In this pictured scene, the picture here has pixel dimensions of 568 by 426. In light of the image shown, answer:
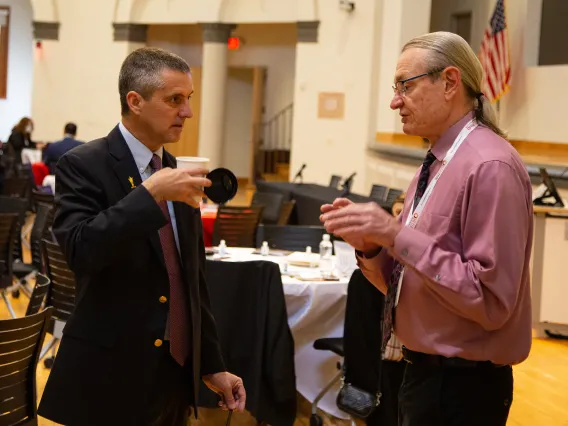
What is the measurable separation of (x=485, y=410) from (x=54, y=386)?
1028mm

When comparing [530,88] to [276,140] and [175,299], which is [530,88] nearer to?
[276,140]

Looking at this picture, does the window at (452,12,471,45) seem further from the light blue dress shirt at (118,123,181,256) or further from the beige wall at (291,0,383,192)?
the light blue dress shirt at (118,123,181,256)

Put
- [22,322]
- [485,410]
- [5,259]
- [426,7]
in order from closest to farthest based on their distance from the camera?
[485,410]
[22,322]
[5,259]
[426,7]

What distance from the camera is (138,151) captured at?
219 cm

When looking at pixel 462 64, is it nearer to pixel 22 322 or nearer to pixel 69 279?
pixel 22 322

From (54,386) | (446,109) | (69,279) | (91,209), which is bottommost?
(69,279)

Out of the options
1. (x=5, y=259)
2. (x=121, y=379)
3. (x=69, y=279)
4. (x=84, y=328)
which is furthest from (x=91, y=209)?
(x=5, y=259)

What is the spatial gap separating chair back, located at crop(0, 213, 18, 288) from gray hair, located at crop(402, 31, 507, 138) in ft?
15.4

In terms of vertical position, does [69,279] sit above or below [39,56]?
below

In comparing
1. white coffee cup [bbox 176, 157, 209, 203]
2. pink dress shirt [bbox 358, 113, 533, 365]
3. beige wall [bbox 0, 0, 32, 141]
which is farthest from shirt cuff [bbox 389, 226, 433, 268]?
beige wall [bbox 0, 0, 32, 141]

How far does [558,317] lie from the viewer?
24.7 feet

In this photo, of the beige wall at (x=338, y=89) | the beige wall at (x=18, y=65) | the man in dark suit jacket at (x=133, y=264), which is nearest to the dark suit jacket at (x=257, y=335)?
the man in dark suit jacket at (x=133, y=264)

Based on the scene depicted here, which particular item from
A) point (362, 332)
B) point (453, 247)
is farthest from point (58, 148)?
point (453, 247)

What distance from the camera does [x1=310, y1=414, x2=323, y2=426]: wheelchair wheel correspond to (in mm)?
4857
